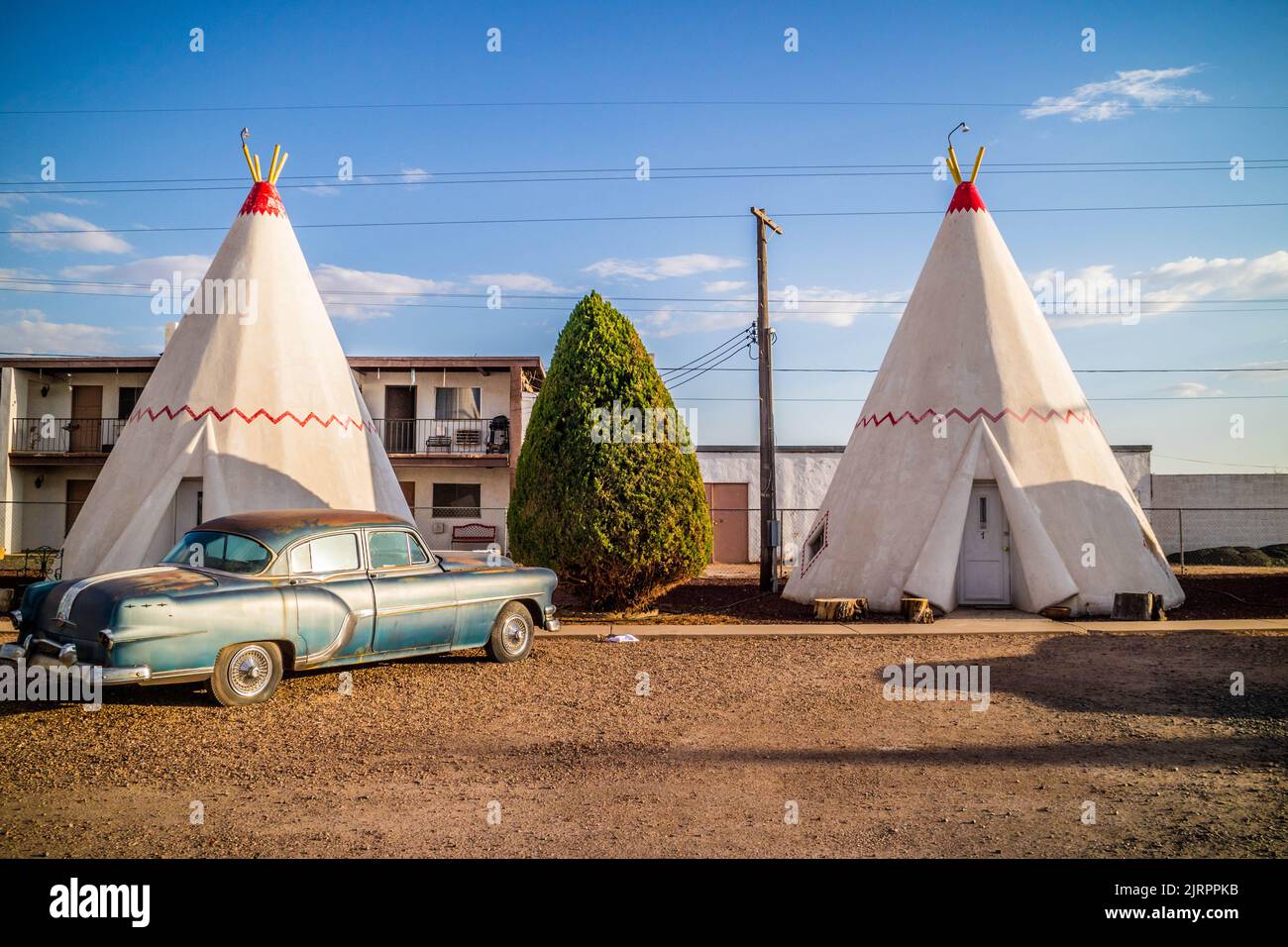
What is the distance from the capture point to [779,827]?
402 centimetres

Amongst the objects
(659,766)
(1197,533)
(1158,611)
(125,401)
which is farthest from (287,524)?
(1197,533)

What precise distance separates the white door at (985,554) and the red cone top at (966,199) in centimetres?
427

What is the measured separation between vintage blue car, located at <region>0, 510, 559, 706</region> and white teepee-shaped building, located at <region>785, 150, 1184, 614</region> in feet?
19.4

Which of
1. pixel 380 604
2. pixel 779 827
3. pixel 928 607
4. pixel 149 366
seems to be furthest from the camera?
pixel 149 366

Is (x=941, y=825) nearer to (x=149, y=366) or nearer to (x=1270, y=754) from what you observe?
(x=1270, y=754)

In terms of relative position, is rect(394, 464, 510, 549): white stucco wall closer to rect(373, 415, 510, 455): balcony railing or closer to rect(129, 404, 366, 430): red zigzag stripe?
rect(373, 415, 510, 455): balcony railing

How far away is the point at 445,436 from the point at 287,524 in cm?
1736

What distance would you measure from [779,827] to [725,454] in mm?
20534

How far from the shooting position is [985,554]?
1227 centimetres

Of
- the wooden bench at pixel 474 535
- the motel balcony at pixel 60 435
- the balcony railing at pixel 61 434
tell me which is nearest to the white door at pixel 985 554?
the wooden bench at pixel 474 535

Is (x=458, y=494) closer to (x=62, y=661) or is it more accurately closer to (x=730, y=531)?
(x=730, y=531)

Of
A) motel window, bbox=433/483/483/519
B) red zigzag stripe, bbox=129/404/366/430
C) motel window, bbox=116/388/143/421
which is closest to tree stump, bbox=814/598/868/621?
red zigzag stripe, bbox=129/404/366/430

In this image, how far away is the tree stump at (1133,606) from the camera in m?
11.2

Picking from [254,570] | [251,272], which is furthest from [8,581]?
[254,570]
